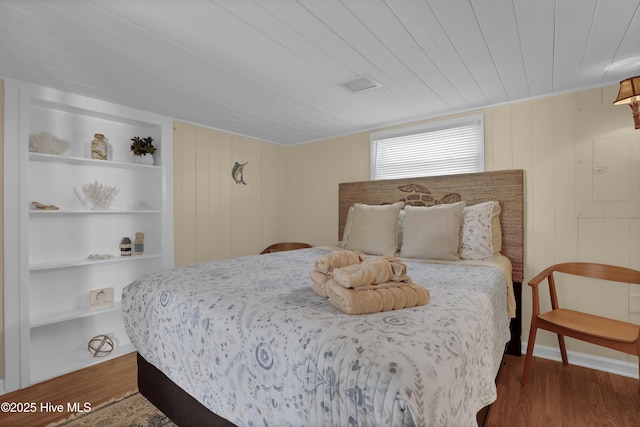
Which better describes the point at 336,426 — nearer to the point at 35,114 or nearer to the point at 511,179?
the point at 511,179

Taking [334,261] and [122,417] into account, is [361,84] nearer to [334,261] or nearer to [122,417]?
[334,261]

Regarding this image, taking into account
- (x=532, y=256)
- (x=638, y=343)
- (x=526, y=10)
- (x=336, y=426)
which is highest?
(x=526, y=10)

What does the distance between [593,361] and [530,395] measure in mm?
781

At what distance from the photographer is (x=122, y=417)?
1902 mm

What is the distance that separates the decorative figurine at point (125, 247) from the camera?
2.94 metres

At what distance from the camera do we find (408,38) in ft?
5.71

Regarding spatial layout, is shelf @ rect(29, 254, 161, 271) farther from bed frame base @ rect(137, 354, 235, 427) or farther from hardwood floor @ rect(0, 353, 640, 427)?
bed frame base @ rect(137, 354, 235, 427)

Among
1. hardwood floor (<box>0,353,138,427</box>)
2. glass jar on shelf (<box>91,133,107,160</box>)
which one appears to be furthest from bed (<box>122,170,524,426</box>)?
glass jar on shelf (<box>91,133,107,160</box>)

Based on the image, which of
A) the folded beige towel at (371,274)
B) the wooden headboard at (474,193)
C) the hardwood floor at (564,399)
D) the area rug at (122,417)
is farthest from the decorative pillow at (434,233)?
the area rug at (122,417)

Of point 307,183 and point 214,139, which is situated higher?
point 214,139

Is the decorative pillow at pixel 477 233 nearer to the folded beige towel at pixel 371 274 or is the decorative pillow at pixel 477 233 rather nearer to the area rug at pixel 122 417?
the folded beige towel at pixel 371 274

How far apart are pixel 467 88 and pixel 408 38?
0.98 m

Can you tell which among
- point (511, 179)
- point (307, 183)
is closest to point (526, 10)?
point (511, 179)

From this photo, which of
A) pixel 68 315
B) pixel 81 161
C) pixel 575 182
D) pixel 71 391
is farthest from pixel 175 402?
pixel 575 182
